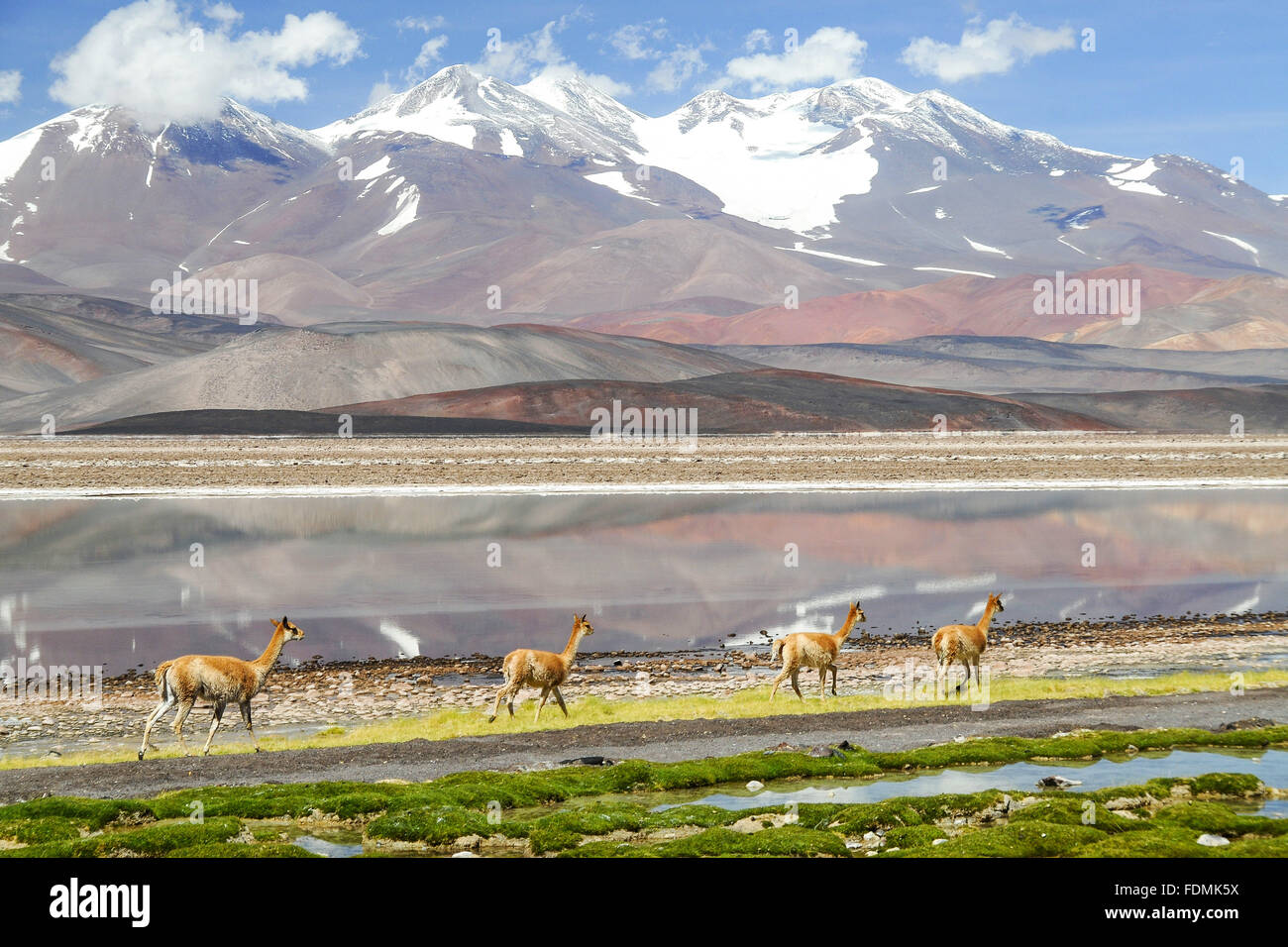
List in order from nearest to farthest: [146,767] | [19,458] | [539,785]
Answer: [539,785]
[146,767]
[19,458]

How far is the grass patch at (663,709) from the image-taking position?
57.3 feet

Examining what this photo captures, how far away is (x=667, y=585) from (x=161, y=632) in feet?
42.8

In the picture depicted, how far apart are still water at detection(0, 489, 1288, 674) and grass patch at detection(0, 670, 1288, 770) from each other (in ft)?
18.8

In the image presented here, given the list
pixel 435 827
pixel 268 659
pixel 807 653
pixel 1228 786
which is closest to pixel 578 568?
pixel 807 653

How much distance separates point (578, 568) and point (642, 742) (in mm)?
19047

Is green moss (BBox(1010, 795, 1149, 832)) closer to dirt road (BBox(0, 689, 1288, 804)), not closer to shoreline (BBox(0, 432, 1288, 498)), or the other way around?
dirt road (BBox(0, 689, 1288, 804))

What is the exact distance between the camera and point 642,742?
17.2 meters

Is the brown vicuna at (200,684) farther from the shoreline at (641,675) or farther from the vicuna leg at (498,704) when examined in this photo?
the vicuna leg at (498,704)

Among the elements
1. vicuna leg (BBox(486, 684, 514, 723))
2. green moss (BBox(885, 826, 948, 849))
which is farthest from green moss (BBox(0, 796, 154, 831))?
green moss (BBox(885, 826, 948, 849))

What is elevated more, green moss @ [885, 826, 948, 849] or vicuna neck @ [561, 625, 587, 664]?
vicuna neck @ [561, 625, 587, 664]

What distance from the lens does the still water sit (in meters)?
27.4

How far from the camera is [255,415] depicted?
115 m

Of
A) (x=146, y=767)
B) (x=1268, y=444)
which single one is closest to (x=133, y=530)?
(x=146, y=767)
